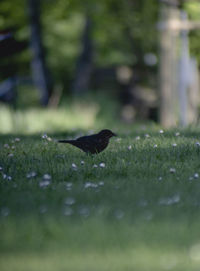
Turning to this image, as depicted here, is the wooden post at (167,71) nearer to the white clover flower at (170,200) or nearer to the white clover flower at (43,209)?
the white clover flower at (170,200)

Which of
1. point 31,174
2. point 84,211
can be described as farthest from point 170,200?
point 31,174

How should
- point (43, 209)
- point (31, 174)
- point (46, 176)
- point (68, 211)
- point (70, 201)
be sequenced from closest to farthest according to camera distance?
point (68, 211), point (43, 209), point (70, 201), point (46, 176), point (31, 174)

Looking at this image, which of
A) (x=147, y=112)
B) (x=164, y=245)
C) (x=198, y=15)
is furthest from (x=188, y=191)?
(x=147, y=112)

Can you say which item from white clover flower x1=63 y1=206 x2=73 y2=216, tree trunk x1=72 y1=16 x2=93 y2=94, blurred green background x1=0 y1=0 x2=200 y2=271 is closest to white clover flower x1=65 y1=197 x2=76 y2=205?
blurred green background x1=0 y1=0 x2=200 y2=271

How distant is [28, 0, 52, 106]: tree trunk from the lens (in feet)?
74.1

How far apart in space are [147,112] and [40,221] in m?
24.0

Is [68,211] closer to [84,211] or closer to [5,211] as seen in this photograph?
[84,211]

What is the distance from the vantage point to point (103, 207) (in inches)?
213

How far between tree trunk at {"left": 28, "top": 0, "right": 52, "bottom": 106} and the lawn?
48.1 feet

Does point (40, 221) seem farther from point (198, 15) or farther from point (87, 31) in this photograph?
point (87, 31)

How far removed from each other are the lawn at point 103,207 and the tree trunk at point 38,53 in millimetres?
14667

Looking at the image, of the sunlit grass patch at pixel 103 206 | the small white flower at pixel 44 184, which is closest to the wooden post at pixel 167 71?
the sunlit grass patch at pixel 103 206

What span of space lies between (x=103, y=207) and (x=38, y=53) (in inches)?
712

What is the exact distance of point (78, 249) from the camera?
438 centimetres
